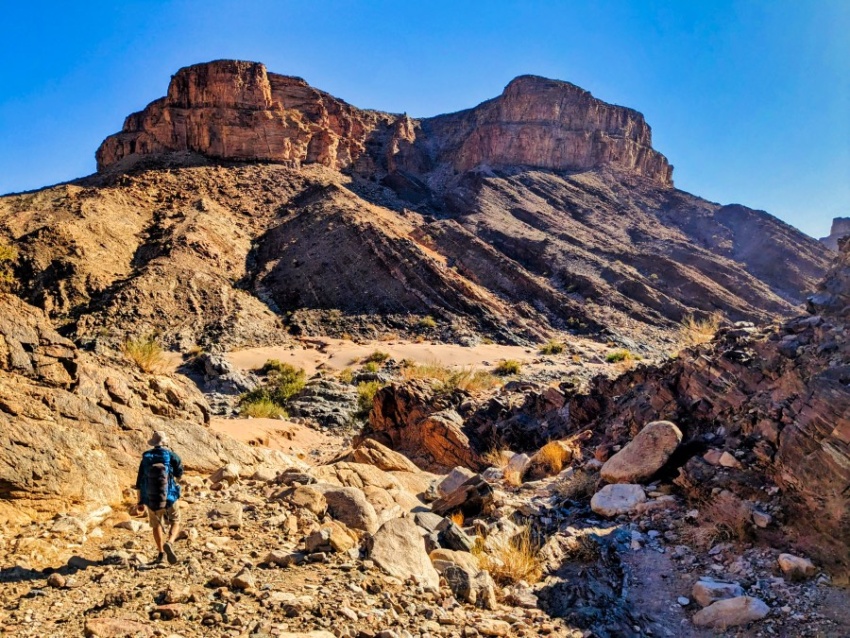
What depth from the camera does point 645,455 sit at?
7488 millimetres

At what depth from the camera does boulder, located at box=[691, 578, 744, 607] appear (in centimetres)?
483

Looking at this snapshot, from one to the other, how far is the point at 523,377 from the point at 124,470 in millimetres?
18467

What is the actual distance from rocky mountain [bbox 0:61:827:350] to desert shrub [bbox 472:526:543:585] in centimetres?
2561

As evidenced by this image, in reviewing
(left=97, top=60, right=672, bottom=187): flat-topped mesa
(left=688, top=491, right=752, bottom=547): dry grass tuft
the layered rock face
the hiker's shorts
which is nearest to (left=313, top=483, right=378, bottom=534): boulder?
the hiker's shorts

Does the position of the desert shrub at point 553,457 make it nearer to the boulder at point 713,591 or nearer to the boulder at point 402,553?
the boulder at point 713,591

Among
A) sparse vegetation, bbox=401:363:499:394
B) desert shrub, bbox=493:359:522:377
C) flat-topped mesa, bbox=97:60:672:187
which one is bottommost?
sparse vegetation, bbox=401:363:499:394

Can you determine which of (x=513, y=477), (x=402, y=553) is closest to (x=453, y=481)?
(x=513, y=477)

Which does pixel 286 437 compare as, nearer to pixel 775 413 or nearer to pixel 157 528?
pixel 157 528

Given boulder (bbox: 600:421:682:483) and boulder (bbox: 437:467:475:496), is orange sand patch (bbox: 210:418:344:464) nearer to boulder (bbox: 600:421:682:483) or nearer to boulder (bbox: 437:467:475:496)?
boulder (bbox: 437:467:475:496)

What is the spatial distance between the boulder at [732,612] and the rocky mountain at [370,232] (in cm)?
2762

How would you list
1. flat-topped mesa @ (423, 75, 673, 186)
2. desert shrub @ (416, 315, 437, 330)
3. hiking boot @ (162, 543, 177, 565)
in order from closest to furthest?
1. hiking boot @ (162, 543, 177, 565)
2. desert shrub @ (416, 315, 437, 330)
3. flat-topped mesa @ (423, 75, 673, 186)

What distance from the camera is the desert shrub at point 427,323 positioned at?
111 feet

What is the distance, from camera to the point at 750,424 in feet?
22.1

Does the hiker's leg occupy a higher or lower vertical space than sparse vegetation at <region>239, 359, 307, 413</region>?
lower
